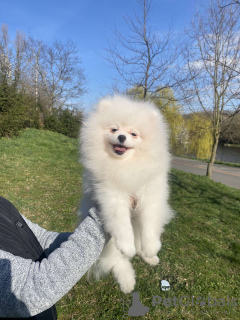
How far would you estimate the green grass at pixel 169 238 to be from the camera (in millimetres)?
2396

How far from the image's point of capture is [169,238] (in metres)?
3.94

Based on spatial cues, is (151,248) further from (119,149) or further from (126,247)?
(119,149)

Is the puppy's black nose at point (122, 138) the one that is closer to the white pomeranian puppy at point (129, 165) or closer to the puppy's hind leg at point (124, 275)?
the white pomeranian puppy at point (129, 165)

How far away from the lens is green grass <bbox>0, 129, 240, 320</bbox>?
2.40m

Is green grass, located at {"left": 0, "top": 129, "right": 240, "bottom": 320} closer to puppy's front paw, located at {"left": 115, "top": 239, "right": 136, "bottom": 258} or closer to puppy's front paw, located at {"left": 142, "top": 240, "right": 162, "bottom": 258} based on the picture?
puppy's front paw, located at {"left": 142, "top": 240, "right": 162, "bottom": 258}

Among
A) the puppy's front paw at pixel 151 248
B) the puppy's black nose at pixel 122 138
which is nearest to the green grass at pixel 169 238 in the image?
the puppy's front paw at pixel 151 248

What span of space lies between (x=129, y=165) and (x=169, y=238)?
2.75 metres

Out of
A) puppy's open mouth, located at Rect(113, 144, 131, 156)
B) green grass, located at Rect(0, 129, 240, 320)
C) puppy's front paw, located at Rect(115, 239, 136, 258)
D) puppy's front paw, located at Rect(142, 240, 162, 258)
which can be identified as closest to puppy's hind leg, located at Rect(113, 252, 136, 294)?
puppy's front paw, located at Rect(142, 240, 162, 258)

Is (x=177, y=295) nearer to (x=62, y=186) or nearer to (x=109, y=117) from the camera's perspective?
(x=109, y=117)

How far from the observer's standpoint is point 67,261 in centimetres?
107

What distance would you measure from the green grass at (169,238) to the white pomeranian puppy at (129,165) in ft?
2.89

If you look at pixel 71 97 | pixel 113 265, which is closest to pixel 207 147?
pixel 71 97

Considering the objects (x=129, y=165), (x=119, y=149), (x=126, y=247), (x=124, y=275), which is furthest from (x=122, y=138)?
(x=124, y=275)

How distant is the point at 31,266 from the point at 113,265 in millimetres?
1011
